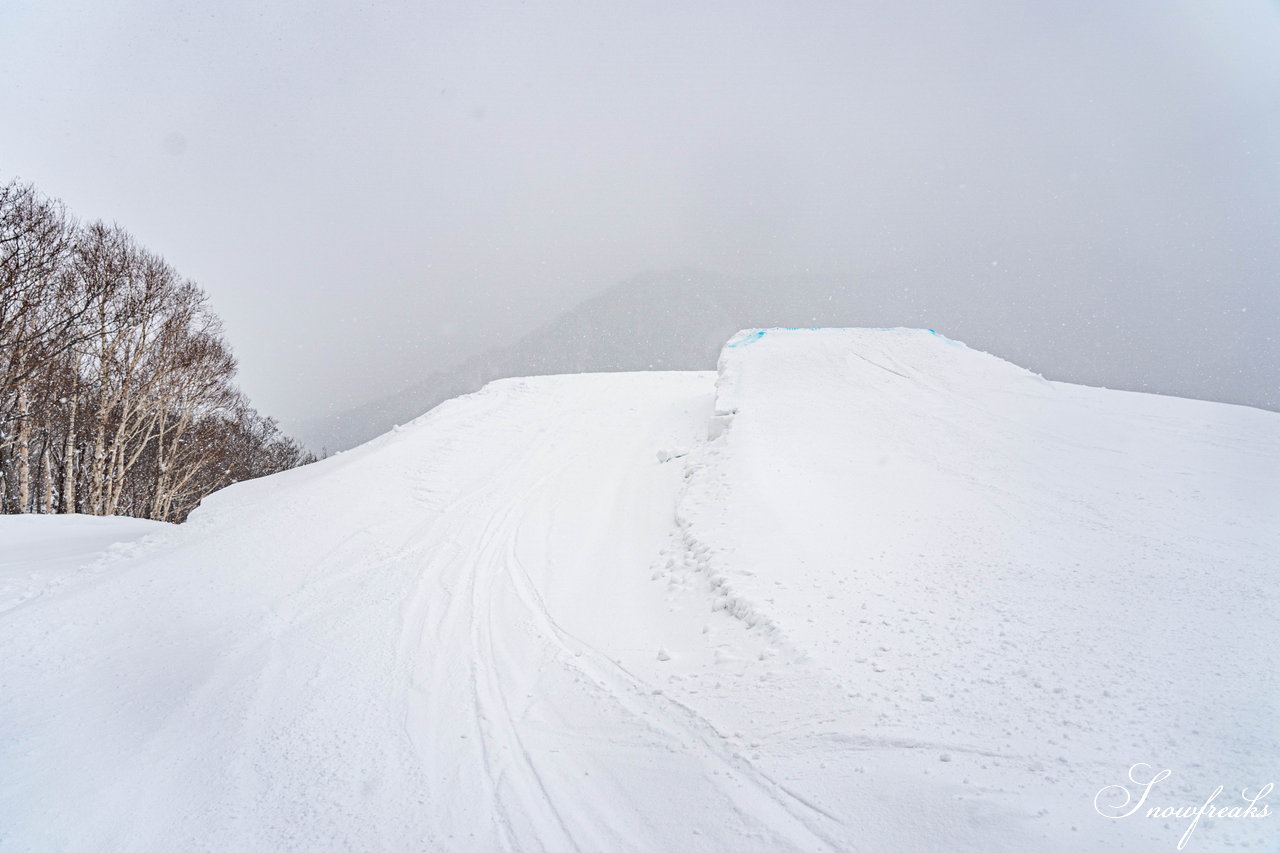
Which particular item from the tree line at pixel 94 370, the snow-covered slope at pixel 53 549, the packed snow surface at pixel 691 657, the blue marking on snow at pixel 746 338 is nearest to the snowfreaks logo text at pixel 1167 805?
the packed snow surface at pixel 691 657

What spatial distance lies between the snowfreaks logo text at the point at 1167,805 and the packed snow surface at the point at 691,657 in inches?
1.0

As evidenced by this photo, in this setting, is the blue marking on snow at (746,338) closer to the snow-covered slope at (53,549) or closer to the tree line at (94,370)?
the snow-covered slope at (53,549)

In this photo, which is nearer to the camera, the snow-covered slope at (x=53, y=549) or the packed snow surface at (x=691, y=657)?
the packed snow surface at (x=691, y=657)

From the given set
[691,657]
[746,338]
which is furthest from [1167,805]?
[746,338]

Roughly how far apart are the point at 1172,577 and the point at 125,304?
24186 mm

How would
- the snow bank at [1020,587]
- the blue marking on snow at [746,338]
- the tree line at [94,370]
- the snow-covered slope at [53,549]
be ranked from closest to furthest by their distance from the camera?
1. the snow bank at [1020,587]
2. the snow-covered slope at [53,549]
3. the tree line at [94,370]
4. the blue marking on snow at [746,338]

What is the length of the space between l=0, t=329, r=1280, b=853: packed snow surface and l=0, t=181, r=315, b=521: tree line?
280 inches

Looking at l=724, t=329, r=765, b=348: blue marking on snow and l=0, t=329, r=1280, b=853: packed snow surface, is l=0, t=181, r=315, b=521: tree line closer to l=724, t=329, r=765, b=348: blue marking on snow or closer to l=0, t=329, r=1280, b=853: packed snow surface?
l=0, t=329, r=1280, b=853: packed snow surface

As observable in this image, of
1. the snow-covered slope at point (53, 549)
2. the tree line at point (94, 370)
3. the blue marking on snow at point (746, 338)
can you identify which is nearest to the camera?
the snow-covered slope at point (53, 549)

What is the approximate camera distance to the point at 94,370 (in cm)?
1670

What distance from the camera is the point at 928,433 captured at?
10258mm

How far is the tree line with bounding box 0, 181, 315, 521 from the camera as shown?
12.8 m

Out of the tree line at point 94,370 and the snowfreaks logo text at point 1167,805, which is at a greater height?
the tree line at point 94,370

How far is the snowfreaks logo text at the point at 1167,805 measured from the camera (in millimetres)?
2633
